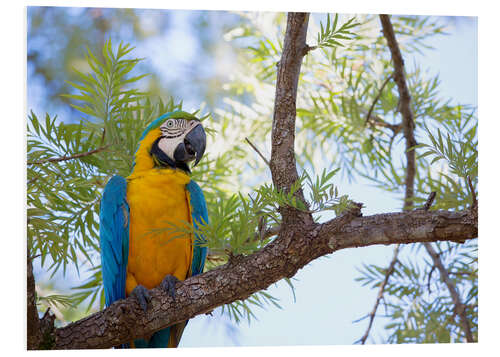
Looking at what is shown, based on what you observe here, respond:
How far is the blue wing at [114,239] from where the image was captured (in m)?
1.61

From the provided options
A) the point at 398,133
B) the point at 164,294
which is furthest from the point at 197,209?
the point at 398,133

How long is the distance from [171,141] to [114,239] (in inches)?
13.5

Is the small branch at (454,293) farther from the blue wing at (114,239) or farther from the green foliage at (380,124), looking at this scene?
the blue wing at (114,239)

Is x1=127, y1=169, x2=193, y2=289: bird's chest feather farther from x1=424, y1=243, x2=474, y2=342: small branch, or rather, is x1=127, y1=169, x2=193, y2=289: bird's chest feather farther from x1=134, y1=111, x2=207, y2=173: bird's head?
x1=424, y1=243, x2=474, y2=342: small branch

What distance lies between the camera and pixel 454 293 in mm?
1909

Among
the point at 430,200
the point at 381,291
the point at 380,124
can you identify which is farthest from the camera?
the point at 380,124

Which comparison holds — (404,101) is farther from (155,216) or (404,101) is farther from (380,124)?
(155,216)

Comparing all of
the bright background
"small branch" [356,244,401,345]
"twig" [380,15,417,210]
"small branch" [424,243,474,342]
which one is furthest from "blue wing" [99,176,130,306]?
"small branch" [424,243,474,342]

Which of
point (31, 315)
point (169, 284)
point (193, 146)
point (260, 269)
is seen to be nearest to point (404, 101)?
point (193, 146)

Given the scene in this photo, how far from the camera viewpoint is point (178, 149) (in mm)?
1744

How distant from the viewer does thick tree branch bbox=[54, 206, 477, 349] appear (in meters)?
1.36

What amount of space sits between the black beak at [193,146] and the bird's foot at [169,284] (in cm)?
36
